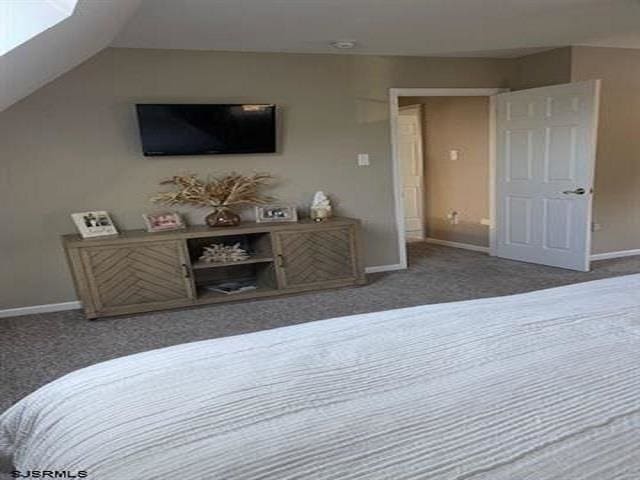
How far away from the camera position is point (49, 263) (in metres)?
3.58

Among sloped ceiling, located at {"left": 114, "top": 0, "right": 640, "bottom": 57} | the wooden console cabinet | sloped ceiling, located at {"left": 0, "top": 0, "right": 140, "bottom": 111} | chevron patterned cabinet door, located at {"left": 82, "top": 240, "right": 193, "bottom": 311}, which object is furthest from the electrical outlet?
sloped ceiling, located at {"left": 0, "top": 0, "right": 140, "bottom": 111}

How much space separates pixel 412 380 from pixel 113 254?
9.78 ft

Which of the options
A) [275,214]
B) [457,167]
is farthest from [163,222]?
[457,167]

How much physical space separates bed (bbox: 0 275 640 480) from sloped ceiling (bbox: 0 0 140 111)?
1862 millimetres

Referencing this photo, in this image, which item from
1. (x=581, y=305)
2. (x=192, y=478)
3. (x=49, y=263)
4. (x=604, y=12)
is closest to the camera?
A: (x=192, y=478)

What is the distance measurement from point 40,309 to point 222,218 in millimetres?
1692

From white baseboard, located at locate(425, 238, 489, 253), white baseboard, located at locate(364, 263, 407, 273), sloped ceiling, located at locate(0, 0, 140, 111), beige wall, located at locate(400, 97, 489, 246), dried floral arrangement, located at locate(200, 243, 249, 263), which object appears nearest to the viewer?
sloped ceiling, located at locate(0, 0, 140, 111)

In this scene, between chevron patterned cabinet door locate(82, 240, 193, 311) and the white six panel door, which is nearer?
chevron patterned cabinet door locate(82, 240, 193, 311)

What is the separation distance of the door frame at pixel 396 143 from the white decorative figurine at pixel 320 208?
32.5 inches

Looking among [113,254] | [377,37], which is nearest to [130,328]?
[113,254]

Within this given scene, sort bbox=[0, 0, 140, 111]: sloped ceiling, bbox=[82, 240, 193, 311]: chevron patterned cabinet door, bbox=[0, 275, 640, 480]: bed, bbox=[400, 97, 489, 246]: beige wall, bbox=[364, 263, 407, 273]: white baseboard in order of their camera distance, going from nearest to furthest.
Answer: bbox=[0, 275, 640, 480]: bed < bbox=[0, 0, 140, 111]: sloped ceiling < bbox=[82, 240, 193, 311]: chevron patterned cabinet door < bbox=[364, 263, 407, 273]: white baseboard < bbox=[400, 97, 489, 246]: beige wall

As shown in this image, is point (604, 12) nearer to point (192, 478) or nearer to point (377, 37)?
point (377, 37)

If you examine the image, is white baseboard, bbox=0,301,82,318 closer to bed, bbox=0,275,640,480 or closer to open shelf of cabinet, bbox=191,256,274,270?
open shelf of cabinet, bbox=191,256,274,270

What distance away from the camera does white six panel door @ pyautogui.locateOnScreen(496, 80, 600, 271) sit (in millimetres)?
3877
